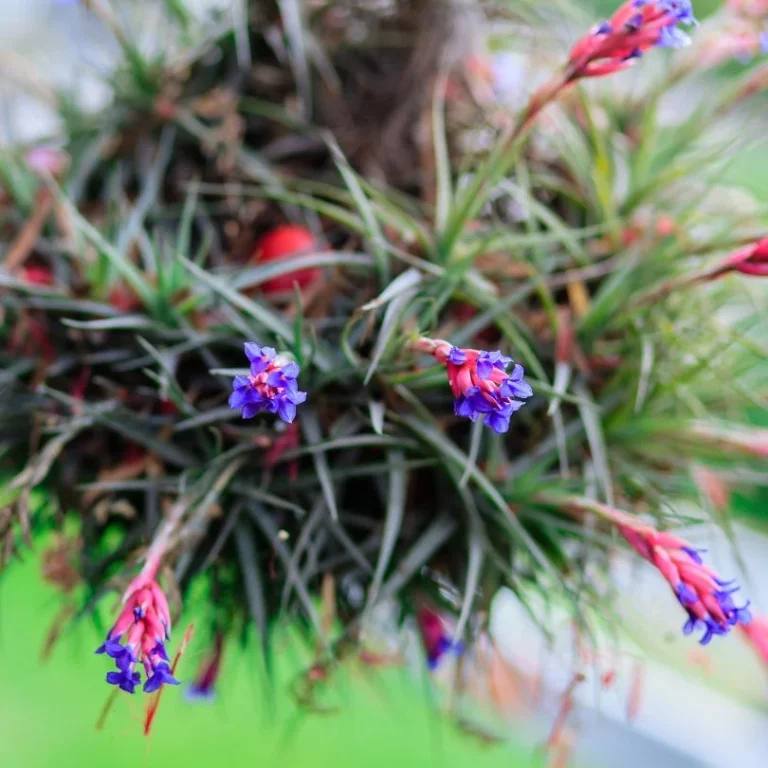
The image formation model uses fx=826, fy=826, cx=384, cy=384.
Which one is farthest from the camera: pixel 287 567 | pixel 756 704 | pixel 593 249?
pixel 756 704

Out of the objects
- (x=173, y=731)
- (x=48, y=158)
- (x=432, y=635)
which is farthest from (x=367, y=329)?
(x=173, y=731)

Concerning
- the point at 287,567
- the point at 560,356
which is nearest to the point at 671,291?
the point at 560,356

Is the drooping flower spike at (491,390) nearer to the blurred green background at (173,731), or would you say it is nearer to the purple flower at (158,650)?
the purple flower at (158,650)

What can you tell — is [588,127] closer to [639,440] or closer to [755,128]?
Result: [755,128]

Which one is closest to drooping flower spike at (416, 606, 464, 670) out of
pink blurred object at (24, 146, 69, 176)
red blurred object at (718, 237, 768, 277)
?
red blurred object at (718, 237, 768, 277)

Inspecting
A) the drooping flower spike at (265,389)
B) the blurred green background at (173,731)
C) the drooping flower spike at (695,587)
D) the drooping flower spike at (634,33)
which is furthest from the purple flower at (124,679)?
the blurred green background at (173,731)

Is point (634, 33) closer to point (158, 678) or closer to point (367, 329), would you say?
point (367, 329)
